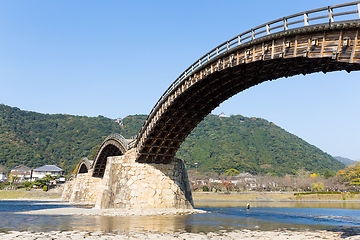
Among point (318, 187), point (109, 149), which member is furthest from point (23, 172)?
point (318, 187)

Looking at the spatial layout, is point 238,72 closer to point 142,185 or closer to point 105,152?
point 142,185

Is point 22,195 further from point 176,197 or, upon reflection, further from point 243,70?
point 243,70

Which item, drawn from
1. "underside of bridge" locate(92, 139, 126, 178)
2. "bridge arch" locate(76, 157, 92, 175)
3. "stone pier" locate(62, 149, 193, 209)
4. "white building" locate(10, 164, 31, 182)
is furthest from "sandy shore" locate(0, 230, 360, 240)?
"white building" locate(10, 164, 31, 182)

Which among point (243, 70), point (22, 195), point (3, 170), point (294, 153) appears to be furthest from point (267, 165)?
point (243, 70)

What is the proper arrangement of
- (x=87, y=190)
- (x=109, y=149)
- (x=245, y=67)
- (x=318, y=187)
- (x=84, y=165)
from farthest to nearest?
(x=318, y=187) < (x=84, y=165) < (x=87, y=190) < (x=109, y=149) < (x=245, y=67)

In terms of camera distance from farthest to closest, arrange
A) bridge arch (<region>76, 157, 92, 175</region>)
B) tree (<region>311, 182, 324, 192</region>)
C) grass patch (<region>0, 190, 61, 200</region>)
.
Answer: tree (<region>311, 182, 324, 192</region>) → grass patch (<region>0, 190, 61, 200</region>) → bridge arch (<region>76, 157, 92, 175</region>)

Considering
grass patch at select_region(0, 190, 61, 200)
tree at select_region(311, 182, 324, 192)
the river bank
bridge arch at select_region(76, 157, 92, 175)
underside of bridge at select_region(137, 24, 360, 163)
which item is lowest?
grass patch at select_region(0, 190, 61, 200)

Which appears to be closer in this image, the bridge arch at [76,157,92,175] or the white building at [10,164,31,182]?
the bridge arch at [76,157,92,175]

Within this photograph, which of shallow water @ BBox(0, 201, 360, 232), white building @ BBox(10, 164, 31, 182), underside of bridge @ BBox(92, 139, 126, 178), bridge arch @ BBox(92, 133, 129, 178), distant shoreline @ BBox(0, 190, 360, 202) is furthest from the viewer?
white building @ BBox(10, 164, 31, 182)

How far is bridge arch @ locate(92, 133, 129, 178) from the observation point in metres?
45.1

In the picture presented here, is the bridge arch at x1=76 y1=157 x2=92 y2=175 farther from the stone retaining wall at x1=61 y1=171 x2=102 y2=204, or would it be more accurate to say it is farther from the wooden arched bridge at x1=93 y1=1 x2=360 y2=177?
the wooden arched bridge at x1=93 y1=1 x2=360 y2=177

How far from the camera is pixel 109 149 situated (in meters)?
54.8

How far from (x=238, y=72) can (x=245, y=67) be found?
4.85 feet

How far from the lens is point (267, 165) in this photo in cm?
18550
